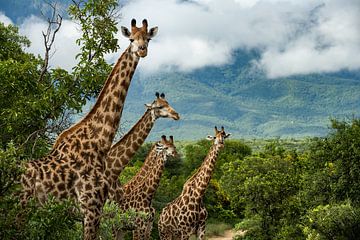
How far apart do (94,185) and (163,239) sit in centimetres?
864

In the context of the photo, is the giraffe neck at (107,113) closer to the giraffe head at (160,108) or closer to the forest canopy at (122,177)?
the forest canopy at (122,177)

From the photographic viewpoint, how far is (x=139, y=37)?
8.20m

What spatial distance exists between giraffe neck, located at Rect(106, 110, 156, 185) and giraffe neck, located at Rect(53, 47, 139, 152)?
2.53 m

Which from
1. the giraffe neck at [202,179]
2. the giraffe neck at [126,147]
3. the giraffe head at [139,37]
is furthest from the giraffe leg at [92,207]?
the giraffe neck at [202,179]

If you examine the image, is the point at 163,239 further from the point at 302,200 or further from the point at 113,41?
the point at 113,41

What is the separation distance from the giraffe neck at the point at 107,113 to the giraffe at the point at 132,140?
6.87 feet

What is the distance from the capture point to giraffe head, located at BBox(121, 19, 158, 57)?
8.20 meters

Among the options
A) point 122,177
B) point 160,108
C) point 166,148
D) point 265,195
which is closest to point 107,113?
point 160,108

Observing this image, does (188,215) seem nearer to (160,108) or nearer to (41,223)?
(160,108)

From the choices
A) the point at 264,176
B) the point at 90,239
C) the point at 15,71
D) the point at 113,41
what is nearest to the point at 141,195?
the point at 113,41

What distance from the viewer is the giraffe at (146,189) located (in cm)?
1382

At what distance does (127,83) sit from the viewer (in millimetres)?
8383

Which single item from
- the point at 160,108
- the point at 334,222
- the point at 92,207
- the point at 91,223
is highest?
the point at 160,108

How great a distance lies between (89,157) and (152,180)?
682cm
